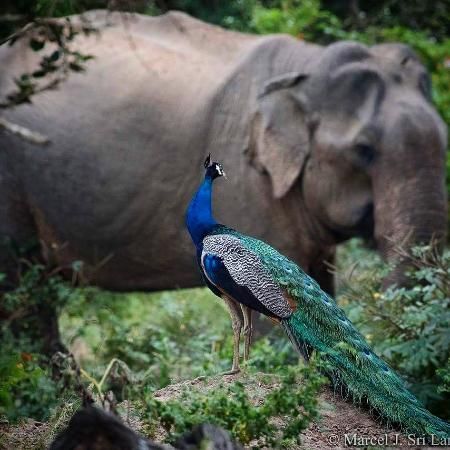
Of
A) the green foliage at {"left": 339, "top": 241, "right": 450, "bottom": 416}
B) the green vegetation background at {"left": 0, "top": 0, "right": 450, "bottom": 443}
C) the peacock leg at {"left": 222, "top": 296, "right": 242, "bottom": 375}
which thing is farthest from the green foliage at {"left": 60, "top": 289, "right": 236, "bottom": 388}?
the peacock leg at {"left": 222, "top": 296, "right": 242, "bottom": 375}

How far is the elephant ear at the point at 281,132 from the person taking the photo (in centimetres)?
881

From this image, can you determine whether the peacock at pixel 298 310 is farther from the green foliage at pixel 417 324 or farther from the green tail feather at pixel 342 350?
the green foliage at pixel 417 324

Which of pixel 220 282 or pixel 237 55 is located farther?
pixel 237 55

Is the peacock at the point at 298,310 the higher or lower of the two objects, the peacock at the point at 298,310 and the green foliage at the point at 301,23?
the higher

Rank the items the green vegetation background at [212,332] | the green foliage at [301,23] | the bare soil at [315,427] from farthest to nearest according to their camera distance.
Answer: the green foliage at [301,23] → the bare soil at [315,427] → the green vegetation background at [212,332]

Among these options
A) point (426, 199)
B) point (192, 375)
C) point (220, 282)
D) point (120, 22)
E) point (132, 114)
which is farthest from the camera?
point (120, 22)

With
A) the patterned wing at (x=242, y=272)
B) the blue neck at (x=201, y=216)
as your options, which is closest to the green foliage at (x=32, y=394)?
the blue neck at (x=201, y=216)

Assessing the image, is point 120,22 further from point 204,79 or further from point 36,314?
point 36,314

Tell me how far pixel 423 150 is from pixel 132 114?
199 centimetres

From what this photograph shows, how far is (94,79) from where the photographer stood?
9.27 metres

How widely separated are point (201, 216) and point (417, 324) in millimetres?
1648

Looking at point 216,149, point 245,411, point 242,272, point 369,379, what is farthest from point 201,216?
point 216,149

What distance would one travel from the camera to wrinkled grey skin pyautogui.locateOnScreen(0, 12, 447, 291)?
8695mm

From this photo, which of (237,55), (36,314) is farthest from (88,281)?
(237,55)
